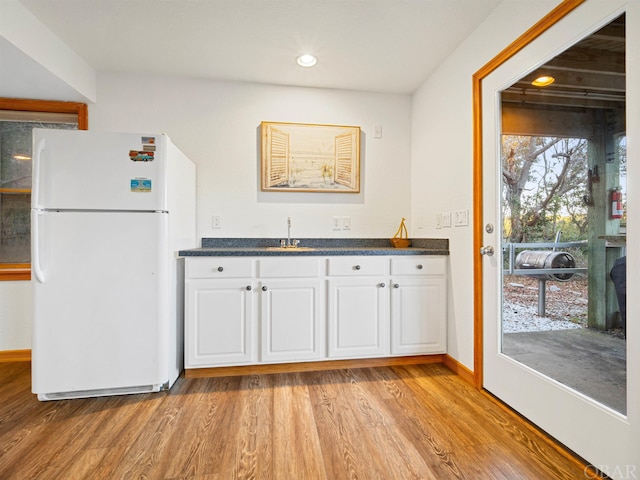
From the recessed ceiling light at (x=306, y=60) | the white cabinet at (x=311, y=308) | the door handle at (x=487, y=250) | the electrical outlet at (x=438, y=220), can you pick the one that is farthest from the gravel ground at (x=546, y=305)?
the recessed ceiling light at (x=306, y=60)

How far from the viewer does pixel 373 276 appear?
221 centimetres

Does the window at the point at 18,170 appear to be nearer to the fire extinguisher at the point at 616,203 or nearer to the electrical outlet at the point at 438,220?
the electrical outlet at the point at 438,220

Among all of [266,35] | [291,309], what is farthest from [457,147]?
[291,309]

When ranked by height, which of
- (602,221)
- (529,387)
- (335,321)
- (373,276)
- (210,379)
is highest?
(602,221)

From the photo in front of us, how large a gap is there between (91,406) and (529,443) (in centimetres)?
233

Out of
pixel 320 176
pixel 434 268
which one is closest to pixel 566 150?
pixel 434 268

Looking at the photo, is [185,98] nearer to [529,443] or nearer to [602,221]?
[602,221]

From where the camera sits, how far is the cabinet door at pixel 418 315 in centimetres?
223

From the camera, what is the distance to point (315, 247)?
2654mm

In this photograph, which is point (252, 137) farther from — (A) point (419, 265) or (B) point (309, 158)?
(A) point (419, 265)

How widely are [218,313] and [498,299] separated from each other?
1782 mm

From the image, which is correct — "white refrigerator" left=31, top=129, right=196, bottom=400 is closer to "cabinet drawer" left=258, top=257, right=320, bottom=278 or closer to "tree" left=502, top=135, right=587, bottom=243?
"cabinet drawer" left=258, top=257, right=320, bottom=278

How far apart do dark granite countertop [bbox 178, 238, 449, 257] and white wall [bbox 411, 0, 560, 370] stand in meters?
0.12

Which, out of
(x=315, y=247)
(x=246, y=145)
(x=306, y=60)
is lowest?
(x=315, y=247)
